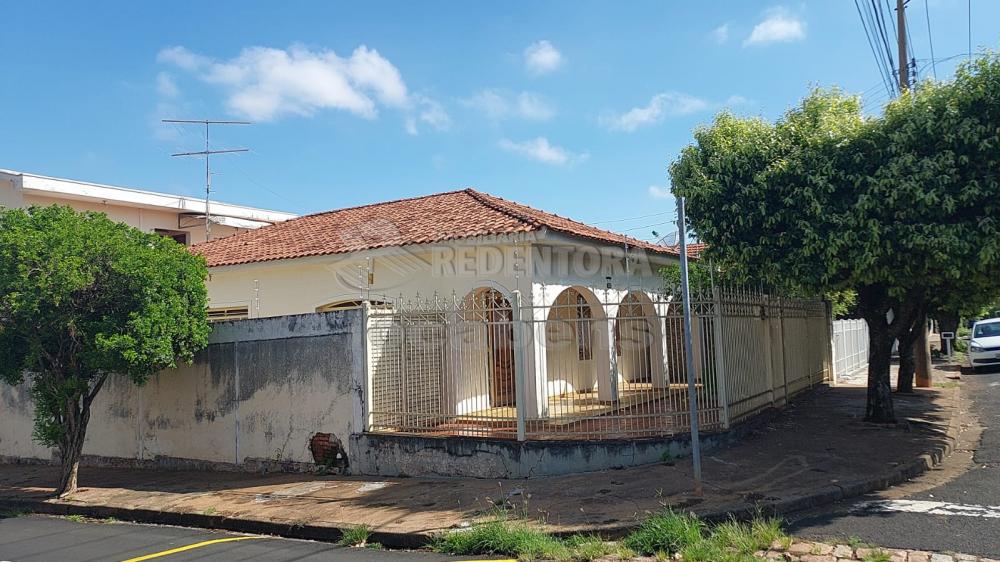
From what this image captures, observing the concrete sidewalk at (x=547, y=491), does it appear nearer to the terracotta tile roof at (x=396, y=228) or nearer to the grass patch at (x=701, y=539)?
the grass patch at (x=701, y=539)

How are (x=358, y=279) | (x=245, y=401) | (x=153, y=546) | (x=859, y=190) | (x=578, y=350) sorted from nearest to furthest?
(x=153, y=546), (x=859, y=190), (x=245, y=401), (x=578, y=350), (x=358, y=279)

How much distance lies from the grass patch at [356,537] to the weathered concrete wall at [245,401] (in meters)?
2.69

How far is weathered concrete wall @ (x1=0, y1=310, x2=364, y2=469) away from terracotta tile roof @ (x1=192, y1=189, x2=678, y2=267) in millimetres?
Result: 2395

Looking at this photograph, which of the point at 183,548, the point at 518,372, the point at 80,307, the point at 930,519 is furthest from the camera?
the point at 80,307

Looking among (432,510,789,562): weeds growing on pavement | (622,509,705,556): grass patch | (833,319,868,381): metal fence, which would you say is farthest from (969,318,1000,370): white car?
(622,509,705,556): grass patch

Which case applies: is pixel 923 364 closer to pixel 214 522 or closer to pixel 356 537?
pixel 356 537

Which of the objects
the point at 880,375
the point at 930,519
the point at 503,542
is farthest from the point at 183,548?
the point at 880,375

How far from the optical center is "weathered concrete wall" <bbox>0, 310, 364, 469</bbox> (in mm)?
9789

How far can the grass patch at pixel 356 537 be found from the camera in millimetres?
A: 6898

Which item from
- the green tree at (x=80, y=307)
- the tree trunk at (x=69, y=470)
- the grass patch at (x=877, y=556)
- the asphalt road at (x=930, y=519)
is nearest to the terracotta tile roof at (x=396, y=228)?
the green tree at (x=80, y=307)

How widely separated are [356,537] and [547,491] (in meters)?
2.15

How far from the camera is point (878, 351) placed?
10.8 metres

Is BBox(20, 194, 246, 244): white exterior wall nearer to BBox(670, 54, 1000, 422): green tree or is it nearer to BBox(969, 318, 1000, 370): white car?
BBox(670, 54, 1000, 422): green tree

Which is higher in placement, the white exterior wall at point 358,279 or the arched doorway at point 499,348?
the white exterior wall at point 358,279
